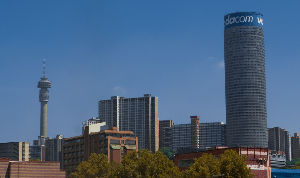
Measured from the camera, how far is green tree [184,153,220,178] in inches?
4737

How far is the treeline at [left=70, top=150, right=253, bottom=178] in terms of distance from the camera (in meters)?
118

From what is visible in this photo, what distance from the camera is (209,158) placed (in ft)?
424

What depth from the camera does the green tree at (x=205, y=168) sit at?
395 feet

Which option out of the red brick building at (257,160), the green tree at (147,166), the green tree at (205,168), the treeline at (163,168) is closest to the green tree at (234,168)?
the treeline at (163,168)

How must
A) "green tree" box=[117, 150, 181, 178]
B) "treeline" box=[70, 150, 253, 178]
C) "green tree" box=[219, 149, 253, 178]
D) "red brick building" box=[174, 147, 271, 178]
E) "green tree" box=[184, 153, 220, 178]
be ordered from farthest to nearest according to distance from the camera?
1. "green tree" box=[117, 150, 181, 178]
2. "red brick building" box=[174, 147, 271, 178]
3. "green tree" box=[184, 153, 220, 178]
4. "treeline" box=[70, 150, 253, 178]
5. "green tree" box=[219, 149, 253, 178]

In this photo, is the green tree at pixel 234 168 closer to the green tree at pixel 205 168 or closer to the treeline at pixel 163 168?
the treeline at pixel 163 168

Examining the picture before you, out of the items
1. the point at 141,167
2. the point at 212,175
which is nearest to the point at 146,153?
the point at 141,167

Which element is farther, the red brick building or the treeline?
the red brick building

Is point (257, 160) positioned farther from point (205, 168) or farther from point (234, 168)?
point (234, 168)

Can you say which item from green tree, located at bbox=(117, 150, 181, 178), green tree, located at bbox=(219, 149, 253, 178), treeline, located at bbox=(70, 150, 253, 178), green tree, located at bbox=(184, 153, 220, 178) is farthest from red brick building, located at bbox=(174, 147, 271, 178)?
green tree, located at bbox=(117, 150, 181, 178)

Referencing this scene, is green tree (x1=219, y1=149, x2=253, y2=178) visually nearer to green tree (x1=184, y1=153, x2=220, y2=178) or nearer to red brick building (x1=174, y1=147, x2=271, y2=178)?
green tree (x1=184, y1=153, x2=220, y2=178)

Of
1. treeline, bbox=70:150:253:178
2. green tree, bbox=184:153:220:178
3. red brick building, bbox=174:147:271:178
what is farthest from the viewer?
red brick building, bbox=174:147:271:178

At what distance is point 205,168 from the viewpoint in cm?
12131

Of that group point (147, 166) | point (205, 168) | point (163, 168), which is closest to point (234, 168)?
point (205, 168)
